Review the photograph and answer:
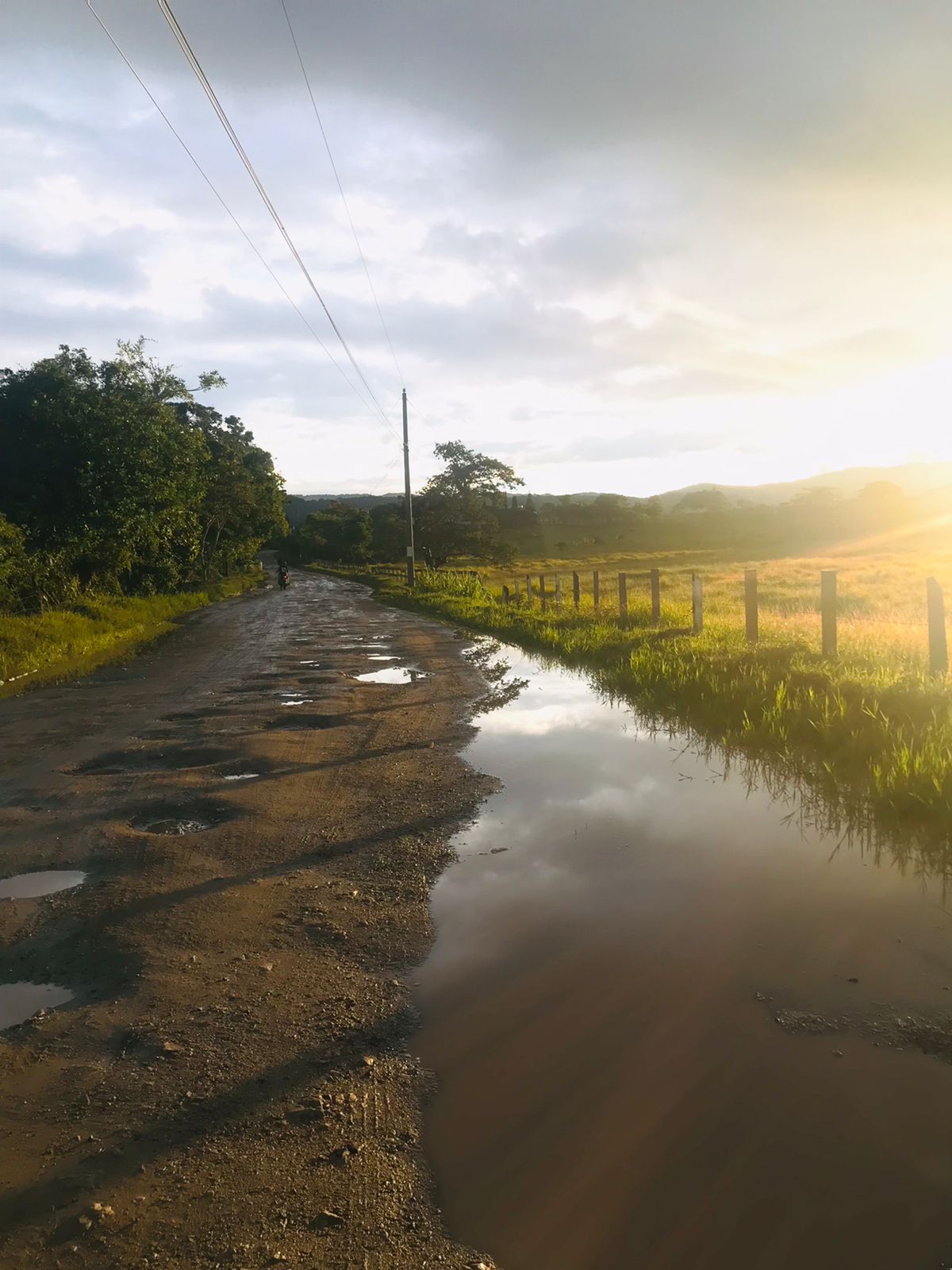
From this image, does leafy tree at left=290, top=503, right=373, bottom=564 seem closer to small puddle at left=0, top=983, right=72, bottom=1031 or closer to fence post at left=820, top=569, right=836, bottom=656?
fence post at left=820, top=569, right=836, bottom=656

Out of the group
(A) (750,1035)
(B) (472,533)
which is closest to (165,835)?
(A) (750,1035)

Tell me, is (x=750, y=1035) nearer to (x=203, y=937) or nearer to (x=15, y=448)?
(x=203, y=937)

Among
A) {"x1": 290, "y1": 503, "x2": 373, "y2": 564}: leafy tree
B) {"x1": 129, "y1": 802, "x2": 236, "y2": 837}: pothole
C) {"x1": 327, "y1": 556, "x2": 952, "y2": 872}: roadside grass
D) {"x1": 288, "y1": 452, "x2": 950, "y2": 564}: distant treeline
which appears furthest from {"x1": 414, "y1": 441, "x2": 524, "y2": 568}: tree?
{"x1": 129, "y1": 802, "x2": 236, "y2": 837}: pothole

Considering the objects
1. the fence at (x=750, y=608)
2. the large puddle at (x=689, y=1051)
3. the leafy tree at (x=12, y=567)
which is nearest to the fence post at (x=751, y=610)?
the fence at (x=750, y=608)

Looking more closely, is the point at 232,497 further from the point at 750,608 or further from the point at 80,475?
the point at 750,608

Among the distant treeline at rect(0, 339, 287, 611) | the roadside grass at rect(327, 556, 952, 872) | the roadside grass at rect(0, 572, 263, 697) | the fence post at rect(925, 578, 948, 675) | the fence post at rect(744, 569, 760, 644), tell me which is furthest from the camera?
the distant treeline at rect(0, 339, 287, 611)

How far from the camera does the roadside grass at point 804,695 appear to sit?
6117 millimetres

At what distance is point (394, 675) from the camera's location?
43.1ft

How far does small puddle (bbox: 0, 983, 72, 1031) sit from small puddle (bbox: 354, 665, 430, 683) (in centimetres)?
870

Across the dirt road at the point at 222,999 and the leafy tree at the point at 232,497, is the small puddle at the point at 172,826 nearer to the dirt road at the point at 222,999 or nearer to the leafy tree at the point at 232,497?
the dirt road at the point at 222,999

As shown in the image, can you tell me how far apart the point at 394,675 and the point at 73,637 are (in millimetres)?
8889

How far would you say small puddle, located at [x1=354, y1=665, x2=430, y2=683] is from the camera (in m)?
12.6

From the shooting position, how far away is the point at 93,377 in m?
25.2

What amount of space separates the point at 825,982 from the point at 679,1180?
142 centimetres
